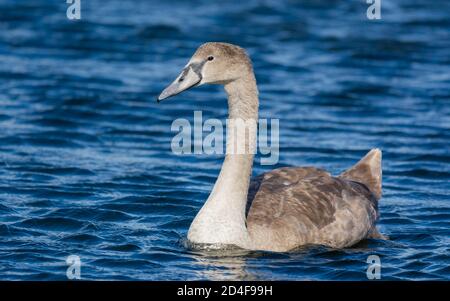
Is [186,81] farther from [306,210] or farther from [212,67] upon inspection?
[306,210]

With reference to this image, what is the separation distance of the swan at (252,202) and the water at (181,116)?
0.20m

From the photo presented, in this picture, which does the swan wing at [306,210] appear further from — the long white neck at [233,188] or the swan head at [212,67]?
the swan head at [212,67]

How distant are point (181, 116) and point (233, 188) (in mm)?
Result: 7688

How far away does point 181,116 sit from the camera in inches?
769

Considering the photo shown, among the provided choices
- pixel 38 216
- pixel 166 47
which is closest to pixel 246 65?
pixel 38 216

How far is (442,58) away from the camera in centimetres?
2406

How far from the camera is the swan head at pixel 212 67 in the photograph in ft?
38.3

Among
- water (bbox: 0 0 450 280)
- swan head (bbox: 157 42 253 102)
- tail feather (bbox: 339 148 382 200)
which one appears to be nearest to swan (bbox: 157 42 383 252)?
swan head (bbox: 157 42 253 102)

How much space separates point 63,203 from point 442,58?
40.3 ft

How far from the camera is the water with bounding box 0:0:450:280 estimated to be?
1209 centimetres

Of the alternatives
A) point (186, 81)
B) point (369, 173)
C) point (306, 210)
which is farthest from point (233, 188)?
point (369, 173)

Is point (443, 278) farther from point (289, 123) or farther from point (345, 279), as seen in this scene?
point (289, 123)

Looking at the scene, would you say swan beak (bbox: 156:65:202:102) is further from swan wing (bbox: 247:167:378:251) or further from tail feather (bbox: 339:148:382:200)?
tail feather (bbox: 339:148:382:200)
